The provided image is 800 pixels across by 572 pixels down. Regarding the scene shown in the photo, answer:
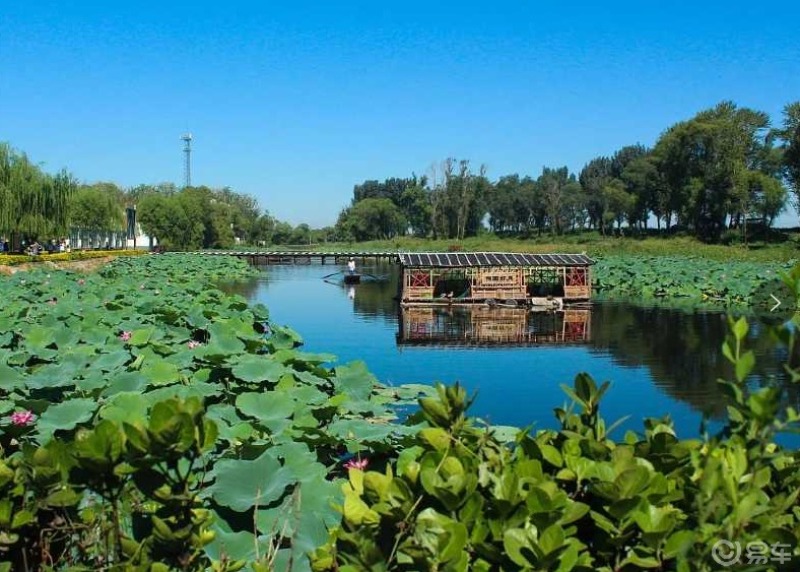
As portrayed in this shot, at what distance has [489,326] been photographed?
1797 cm

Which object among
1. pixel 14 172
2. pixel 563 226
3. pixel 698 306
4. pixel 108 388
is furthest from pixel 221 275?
pixel 563 226

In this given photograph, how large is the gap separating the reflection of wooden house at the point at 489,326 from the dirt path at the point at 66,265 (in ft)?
39.9

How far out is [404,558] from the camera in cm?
136

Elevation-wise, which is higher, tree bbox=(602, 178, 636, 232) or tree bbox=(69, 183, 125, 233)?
tree bbox=(602, 178, 636, 232)

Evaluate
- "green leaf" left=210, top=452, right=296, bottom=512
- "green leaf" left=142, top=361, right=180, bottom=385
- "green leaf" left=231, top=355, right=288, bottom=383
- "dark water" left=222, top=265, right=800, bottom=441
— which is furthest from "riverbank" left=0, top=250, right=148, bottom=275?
"green leaf" left=210, top=452, right=296, bottom=512

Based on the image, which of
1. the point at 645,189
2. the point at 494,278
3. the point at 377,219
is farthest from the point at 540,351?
the point at 377,219

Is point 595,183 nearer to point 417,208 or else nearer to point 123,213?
point 417,208

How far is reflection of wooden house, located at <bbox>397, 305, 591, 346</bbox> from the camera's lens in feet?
50.9

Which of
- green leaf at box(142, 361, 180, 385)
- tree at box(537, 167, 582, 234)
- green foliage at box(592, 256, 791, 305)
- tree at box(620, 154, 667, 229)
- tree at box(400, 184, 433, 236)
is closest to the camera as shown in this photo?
green leaf at box(142, 361, 180, 385)

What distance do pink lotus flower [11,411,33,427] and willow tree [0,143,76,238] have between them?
29134mm

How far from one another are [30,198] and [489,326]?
2296cm

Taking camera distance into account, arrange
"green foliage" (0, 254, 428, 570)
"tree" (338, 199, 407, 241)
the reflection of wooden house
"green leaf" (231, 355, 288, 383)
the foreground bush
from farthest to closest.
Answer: "tree" (338, 199, 407, 241), the reflection of wooden house, "green leaf" (231, 355, 288, 383), "green foliage" (0, 254, 428, 570), the foreground bush

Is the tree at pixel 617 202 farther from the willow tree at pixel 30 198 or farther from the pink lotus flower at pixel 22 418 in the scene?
the pink lotus flower at pixel 22 418

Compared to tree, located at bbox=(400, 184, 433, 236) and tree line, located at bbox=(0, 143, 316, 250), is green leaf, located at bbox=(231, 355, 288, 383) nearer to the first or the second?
tree line, located at bbox=(0, 143, 316, 250)
